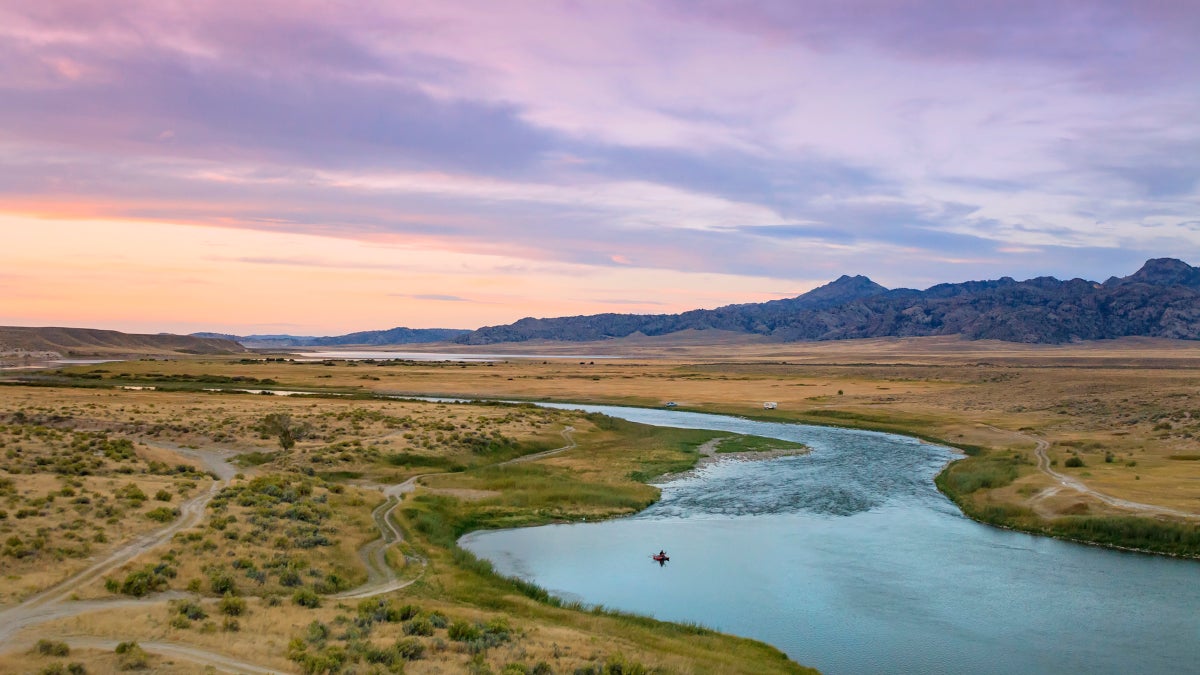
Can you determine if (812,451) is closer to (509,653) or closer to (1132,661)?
(1132,661)

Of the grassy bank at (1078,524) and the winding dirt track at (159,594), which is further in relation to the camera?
the grassy bank at (1078,524)

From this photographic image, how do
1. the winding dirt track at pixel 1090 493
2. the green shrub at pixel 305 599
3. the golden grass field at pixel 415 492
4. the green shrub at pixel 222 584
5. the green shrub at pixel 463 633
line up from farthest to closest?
the winding dirt track at pixel 1090 493 < the green shrub at pixel 222 584 < the green shrub at pixel 305 599 < the green shrub at pixel 463 633 < the golden grass field at pixel 415 492

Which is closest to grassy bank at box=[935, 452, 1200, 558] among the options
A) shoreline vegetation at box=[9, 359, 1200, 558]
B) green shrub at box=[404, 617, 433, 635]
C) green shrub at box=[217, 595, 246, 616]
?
shoreline vegetation at box=[9, 359, 1200, 558]

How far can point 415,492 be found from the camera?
45344 millimetres

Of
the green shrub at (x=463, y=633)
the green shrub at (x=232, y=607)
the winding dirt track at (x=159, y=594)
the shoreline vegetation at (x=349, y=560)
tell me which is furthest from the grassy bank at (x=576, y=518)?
the green shrub at (x=232, y=607)

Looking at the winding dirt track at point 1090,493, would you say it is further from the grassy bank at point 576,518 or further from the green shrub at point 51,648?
the green shrub at point 51,648

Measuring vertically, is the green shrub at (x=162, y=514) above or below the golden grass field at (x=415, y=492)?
above

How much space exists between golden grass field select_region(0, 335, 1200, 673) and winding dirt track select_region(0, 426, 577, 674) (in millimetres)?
340

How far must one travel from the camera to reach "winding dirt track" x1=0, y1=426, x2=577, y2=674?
19.3 m

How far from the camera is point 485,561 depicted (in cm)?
3306

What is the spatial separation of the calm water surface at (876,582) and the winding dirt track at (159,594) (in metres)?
5.15

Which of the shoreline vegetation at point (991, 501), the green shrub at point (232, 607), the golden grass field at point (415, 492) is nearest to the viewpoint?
the golden grass field at point (415, 492)

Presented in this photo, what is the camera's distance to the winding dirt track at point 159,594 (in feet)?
63.4

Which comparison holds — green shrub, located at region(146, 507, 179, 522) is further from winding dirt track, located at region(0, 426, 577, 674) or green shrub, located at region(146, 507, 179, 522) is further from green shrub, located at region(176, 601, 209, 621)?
green shrub, located at region(176, 601, 209, 621)
